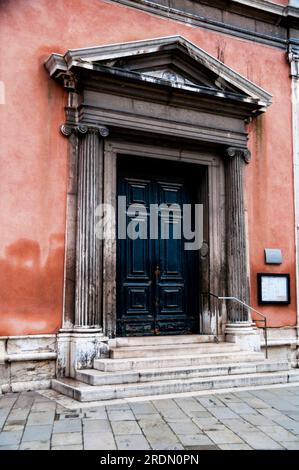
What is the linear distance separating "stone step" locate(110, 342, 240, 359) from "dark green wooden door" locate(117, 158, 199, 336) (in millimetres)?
643

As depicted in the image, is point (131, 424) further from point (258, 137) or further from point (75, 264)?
point (258, 137)

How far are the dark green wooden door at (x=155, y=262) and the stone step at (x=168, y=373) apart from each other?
4.58 feet

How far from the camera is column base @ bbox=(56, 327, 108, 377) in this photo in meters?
6.70

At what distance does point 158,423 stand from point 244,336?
10.9 ft

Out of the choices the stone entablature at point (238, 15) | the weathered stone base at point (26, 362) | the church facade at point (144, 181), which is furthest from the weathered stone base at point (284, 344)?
the stone entablature at point (238, 15)

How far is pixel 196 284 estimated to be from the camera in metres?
8.45

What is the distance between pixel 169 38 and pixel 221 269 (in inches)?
144

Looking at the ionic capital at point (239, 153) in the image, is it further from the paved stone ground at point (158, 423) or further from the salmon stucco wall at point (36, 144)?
the paved stone ground at point (158, 423)

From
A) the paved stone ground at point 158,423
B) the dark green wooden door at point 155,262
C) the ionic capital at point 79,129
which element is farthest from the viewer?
the dark green wooden door at point 155,262

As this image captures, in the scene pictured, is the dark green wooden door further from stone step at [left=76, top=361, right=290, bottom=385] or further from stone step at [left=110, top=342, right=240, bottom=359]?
stone step at [left=76, top=361, right=290, bottom=385]

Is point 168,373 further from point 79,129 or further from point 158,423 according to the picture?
point 79,129

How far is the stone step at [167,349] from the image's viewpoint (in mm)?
6875

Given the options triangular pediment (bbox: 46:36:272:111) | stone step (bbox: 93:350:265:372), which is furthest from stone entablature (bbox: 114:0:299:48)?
stone step (bbox: 93:350:265:372)
